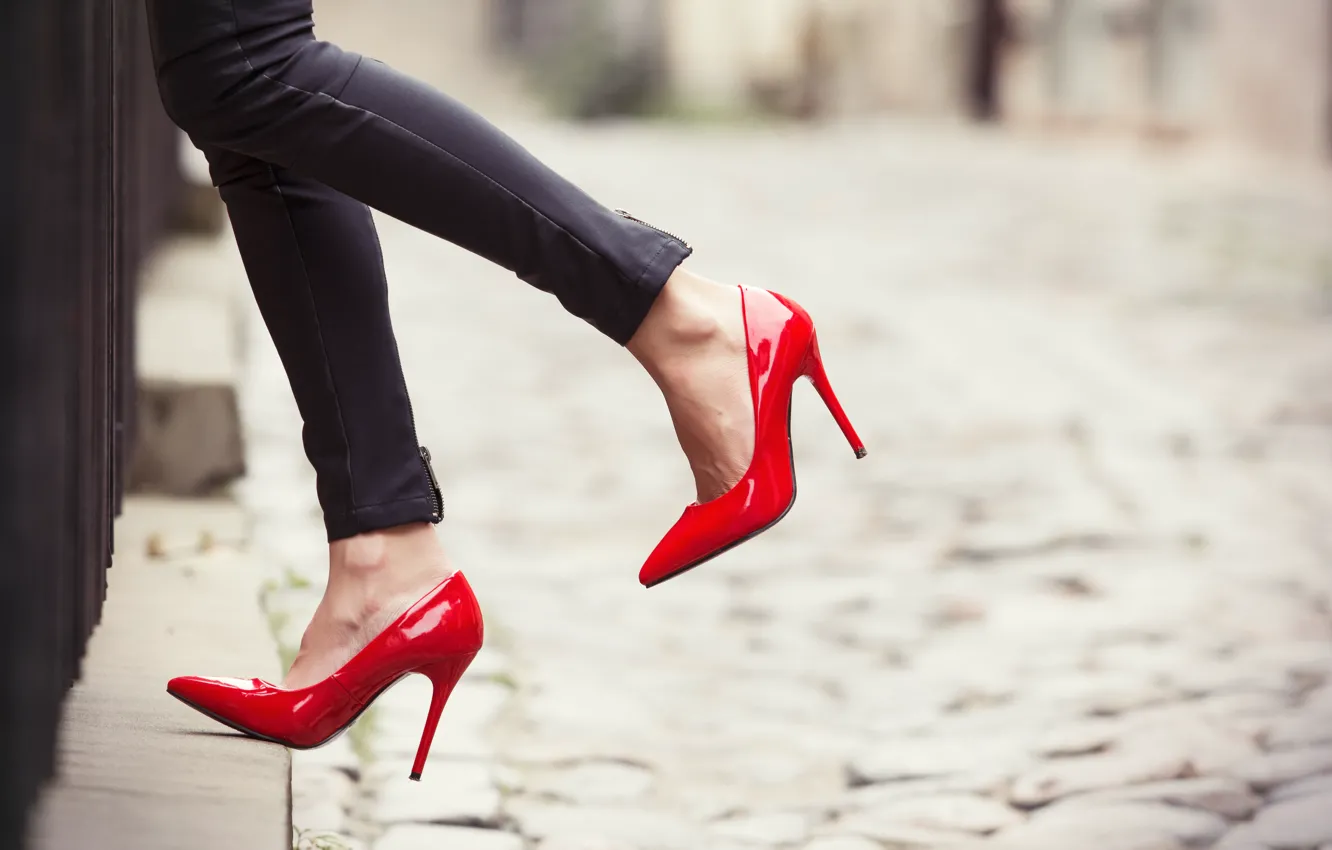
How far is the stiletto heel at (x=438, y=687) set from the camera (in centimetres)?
158

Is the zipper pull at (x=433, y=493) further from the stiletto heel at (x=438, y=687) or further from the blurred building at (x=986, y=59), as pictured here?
the blurred building at (x=986, y=59)

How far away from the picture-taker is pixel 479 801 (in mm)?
1977

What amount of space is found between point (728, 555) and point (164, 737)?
203cm

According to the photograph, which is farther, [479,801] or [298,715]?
[479,801]

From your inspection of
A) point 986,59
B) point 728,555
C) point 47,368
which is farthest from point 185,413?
point 986,59

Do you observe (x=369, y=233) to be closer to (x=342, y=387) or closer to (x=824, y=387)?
(x=342, y=387)

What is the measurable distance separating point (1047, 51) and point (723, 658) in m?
10.3

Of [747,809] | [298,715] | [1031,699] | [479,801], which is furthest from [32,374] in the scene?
[1031,699]

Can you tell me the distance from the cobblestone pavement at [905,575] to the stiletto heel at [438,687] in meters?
0.26

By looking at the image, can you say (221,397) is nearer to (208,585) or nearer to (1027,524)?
(208,585)

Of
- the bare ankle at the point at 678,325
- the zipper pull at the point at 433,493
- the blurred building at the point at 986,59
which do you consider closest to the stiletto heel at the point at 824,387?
the bare ankle at the point at 678,325

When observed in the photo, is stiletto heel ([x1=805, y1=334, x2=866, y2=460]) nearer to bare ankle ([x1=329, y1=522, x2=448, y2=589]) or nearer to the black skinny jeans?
the black skinny jeans

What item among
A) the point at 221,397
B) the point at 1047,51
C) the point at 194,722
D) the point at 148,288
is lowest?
the point at 194,722

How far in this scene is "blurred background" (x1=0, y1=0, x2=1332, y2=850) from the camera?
4.38ft
